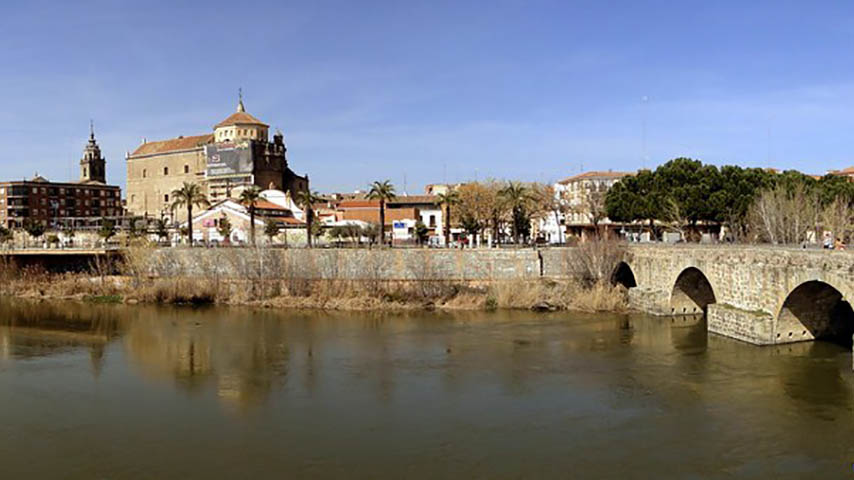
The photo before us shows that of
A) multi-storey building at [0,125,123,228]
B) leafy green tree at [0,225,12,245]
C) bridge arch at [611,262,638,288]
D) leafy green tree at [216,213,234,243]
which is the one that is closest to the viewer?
bridge arch at [611,262,638,288]

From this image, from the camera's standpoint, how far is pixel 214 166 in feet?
275

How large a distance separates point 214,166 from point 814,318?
69.6 m

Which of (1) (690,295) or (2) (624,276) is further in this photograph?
(2) (624,276)

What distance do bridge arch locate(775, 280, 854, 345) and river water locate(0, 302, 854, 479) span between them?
82 centimetres

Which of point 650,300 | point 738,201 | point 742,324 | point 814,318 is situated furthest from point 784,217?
point 742,324

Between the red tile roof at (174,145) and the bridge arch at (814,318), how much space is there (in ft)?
245

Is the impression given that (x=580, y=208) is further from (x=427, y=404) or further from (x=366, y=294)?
(x=427, y=404)

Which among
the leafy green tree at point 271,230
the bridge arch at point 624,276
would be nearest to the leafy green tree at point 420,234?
the leafy green tree at point 271,230

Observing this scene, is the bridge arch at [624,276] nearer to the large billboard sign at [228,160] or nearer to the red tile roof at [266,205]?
the red tile roof at [266,205]

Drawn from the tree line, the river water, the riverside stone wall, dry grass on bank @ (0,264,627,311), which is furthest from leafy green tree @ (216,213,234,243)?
the tree line

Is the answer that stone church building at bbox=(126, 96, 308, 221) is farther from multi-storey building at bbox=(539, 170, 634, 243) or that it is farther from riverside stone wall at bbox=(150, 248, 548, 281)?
riverside stone wall at bbox=(150, 248, 548, 281)

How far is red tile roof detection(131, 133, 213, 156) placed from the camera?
90312mm

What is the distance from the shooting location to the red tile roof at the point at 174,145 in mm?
90312

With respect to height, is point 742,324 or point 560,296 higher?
point 560,296
